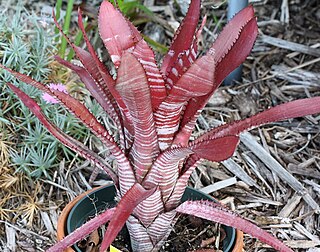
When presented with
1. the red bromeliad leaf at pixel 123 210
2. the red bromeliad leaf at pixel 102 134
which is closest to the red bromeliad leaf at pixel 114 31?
the red bromeliad leaf at pixel 102 134

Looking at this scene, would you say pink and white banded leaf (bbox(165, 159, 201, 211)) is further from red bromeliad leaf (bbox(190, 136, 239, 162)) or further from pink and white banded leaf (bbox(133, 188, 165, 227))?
red bromeliad leaf (bbox(190, 136, 239, 162))

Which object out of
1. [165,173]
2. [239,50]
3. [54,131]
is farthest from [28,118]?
[239,50]

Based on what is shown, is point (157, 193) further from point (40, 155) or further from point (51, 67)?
point (51, 67)

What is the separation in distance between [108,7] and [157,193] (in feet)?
1.04

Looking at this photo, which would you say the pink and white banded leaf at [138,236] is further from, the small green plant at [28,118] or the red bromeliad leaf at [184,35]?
the small green plant at [28,118]

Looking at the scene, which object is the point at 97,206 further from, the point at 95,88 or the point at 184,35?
the point at 184,35

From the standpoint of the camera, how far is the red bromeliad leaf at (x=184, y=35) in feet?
3.11

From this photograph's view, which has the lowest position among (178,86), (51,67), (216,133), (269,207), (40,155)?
(269,207)

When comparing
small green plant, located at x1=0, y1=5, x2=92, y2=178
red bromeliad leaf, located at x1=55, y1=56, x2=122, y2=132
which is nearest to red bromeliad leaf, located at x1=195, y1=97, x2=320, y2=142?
red bromeliad leaf, located at x1=55, y1=56, x2=122, y2=132

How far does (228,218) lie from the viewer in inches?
36.4

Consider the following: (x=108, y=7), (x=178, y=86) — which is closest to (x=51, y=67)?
(x=108, y=7)

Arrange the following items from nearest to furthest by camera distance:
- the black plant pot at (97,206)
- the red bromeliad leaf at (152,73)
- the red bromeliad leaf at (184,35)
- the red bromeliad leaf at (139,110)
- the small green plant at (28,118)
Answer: the red bromeliad leaf at (139,110), the red bromeliad leaf at (152,73), the red bromeliad leaf at (184,35), the black plant pot at (97,206), the small green plant at (28,118)

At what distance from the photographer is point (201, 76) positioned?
2.48ft

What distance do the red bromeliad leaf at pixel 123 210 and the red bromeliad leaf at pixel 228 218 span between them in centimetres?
8
